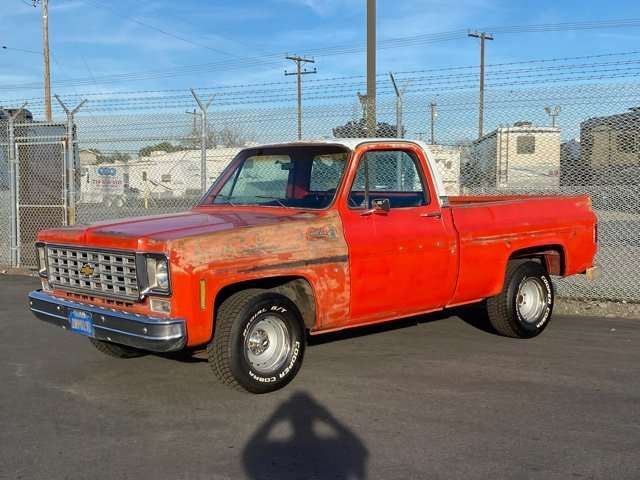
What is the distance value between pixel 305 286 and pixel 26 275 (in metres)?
8.26

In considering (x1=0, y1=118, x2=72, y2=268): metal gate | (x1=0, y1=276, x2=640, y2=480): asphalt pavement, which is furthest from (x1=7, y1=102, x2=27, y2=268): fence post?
(x1=0, y1=276, x2=640, y2=480): asphalt pavement

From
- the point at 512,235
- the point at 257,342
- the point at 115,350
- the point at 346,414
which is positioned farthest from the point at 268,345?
the point at 512,235

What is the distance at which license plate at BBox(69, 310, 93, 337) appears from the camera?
5273 millimetres

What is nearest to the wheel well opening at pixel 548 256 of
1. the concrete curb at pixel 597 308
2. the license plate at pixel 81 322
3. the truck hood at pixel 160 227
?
the concrete curb at pixel 597 308

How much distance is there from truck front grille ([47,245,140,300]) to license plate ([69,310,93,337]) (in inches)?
6.9

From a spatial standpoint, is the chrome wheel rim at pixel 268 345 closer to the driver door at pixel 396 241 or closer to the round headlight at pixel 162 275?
the driver door at pixel 396 241

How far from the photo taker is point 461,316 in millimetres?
8422

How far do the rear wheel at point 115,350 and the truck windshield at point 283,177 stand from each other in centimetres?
149

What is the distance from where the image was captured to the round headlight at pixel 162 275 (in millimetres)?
4816

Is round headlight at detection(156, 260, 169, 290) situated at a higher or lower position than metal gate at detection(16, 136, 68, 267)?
lower

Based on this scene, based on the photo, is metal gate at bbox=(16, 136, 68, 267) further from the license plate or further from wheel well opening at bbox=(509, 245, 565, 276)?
wheel well opening at bbox=(509, 245, 565, 276)

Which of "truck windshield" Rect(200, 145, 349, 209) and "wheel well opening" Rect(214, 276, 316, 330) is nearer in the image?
"wheel well opening" Rect(214, 276, 316, 330)

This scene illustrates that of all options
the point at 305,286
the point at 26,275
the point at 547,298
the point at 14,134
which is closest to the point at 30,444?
the point at 305,286

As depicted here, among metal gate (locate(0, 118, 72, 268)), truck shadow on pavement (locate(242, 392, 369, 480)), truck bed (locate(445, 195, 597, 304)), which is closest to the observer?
truck shadow on pavement (locate(242, 392, 369, 480))
